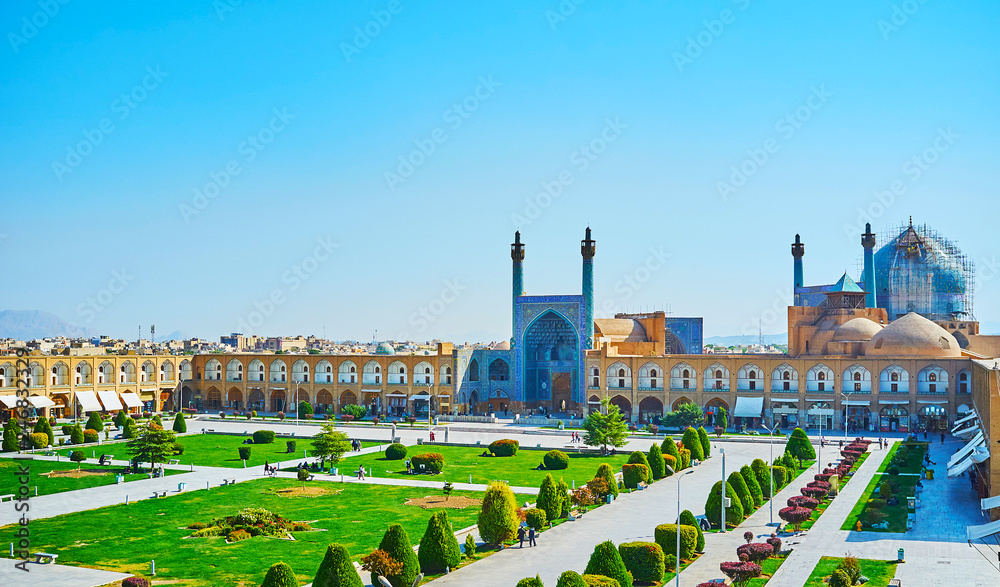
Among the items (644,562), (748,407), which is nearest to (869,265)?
(748,407)

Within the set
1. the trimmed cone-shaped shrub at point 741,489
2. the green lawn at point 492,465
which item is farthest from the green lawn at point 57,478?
the trimmed cone-shaped shrub at point 741,489

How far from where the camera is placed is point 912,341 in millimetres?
64000

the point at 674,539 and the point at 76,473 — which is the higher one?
the point at 674,539

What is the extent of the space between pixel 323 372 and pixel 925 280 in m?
54.3

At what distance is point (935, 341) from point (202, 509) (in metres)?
50.6

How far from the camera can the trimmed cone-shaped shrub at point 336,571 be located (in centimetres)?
2072

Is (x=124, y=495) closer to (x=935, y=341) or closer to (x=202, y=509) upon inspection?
(x=202, y=509)

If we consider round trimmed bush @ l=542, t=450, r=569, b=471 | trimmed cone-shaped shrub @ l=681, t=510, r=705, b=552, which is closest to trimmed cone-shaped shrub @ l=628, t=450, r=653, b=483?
round trimmed bush @ l=542, t=450, r=569, b=471

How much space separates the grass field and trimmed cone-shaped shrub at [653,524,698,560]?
88.1 feet

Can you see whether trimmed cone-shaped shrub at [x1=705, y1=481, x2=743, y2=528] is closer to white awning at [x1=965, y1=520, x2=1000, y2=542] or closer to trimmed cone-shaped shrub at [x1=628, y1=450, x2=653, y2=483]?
white awning at [x1=965, y1=520, x2=1000, y2=542]

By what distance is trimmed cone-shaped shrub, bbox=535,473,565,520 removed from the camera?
3238 centimetres

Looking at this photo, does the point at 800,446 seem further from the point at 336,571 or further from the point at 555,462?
the point at 336,571

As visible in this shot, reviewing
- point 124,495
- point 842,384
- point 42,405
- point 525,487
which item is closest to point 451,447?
point 525,487

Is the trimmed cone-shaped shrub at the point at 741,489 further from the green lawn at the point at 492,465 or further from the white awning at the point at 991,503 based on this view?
Answer: the green lawn at the point at 492,465
